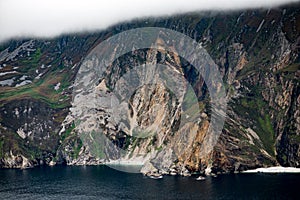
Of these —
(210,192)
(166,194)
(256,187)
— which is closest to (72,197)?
(166,194)

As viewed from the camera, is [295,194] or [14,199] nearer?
[295,194]

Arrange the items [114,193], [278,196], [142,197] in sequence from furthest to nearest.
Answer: [114,193] < [142,197] < [278,196]

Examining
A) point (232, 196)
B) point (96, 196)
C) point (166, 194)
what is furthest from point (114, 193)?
point (232, 196)

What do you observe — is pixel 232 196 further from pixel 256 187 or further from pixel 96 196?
pixel 96 196

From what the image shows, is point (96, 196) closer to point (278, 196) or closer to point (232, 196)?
point (232, 196)

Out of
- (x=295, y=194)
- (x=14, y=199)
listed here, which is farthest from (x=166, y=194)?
(x=14, y=199)

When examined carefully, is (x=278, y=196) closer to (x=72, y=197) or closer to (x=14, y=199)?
(x=72, y=197)

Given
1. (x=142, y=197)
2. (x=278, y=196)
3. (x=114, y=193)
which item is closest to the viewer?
(x=278, y=196)

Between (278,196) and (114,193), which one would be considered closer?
(278,196)
